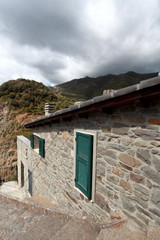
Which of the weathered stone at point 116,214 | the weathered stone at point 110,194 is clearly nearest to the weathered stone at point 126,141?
Answer: the weathered stone at point 110,194

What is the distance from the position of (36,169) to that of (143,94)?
6454 millimetres

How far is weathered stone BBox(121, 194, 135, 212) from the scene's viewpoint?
2.30m

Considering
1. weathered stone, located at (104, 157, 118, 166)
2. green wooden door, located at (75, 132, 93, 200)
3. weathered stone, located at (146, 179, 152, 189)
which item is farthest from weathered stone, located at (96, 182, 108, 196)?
weathered stone, located at (146, 179, 152, 189)

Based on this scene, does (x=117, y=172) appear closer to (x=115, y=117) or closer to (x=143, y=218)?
(x=143, y=218)

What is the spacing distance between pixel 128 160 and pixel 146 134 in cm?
58

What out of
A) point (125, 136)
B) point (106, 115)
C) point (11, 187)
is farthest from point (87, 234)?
point (11, 187)

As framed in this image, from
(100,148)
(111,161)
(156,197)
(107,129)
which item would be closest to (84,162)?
(100,148)

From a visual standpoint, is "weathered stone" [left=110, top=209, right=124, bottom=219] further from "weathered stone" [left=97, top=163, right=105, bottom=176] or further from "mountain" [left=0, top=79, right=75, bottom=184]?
"mountain" [left=0, top=79, right=75, bottom=184]

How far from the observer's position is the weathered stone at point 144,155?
2.04 m

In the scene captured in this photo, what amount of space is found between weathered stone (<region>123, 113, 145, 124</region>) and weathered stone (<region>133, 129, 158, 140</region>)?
0.15 meters

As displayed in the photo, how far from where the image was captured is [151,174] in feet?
6.59

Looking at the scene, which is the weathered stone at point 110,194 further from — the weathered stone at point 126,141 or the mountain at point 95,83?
the mountain at point 95,83

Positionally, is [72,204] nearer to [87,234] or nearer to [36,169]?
Result: [87,234]

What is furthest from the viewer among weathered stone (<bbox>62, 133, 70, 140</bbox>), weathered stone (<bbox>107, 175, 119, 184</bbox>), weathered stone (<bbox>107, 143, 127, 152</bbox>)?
weathered stone (<bbox>62, 133, 70, 140</bbox>)
